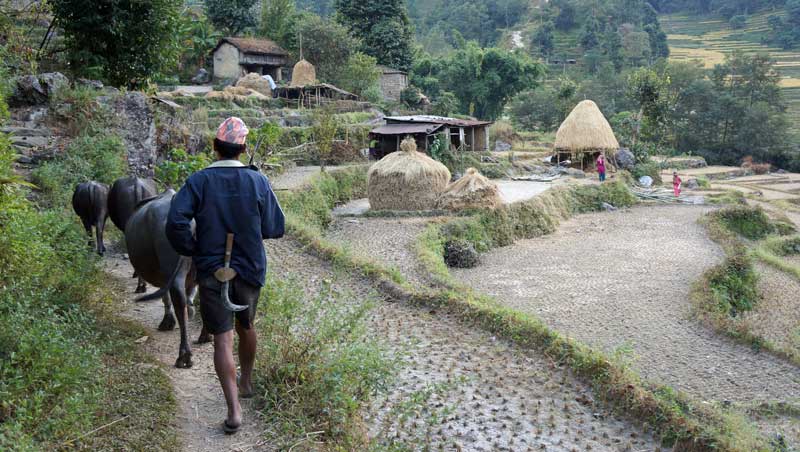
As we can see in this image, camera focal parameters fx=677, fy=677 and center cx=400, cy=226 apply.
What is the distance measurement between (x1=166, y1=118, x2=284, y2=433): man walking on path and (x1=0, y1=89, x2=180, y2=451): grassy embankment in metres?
0.62

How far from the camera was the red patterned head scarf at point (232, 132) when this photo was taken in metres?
3.79

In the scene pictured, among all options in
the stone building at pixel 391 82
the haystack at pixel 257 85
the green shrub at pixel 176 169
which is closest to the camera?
the green shrub at pixel 176 169

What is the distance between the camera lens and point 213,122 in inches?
893

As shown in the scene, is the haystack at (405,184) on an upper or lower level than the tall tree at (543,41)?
lower

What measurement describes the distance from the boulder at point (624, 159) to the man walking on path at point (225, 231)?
2728 centimetres

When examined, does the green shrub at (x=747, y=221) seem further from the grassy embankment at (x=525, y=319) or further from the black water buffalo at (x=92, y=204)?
the black water buffalo at (x=92, y=204)

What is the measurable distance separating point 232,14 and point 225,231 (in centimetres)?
4373

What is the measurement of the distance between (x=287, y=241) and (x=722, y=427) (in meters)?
7.65

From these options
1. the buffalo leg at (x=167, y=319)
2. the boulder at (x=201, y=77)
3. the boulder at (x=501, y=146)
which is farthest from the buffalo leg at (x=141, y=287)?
the boulder at (x=201, y=77)

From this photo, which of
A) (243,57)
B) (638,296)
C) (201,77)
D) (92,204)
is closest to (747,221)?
(638,296)

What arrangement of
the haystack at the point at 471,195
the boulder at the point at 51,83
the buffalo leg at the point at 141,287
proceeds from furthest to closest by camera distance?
the haystack at the point at 471,195, the boulder at the point at 51,83, the buffalo leg at the point at 141,287

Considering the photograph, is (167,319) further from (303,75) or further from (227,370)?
(303,75)

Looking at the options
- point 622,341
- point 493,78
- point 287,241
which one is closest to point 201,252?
point 622,341

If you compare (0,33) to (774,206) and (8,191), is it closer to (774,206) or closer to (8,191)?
(8,191)
